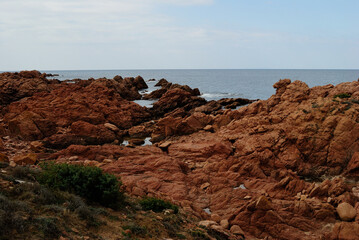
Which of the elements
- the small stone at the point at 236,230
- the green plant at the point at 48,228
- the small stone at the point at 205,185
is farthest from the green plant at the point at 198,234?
the small stone at the point at 205,185

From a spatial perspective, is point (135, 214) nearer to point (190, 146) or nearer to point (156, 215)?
point (156, 215)

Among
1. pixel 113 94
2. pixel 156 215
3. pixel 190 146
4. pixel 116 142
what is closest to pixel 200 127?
pixel 190 146

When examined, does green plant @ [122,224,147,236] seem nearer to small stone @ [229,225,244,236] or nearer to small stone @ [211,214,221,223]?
small stone @ [229,225,244,236]

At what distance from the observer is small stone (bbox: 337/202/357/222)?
15.0m

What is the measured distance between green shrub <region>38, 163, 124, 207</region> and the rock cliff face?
4.10 m

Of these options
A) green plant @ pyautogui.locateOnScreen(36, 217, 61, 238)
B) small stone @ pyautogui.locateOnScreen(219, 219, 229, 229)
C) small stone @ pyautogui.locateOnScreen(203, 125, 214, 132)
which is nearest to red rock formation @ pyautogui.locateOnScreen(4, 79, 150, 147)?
small stone @ pyautogui.locateOnScreen(203, 125, 214, 132)

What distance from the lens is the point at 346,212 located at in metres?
15.1

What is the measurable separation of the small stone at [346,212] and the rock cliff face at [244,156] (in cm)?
5

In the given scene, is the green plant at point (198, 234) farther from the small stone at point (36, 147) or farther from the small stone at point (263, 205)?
the small stone at point (36, 147)

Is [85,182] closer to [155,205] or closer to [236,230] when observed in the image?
[155,205]

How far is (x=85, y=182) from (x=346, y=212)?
12.7m

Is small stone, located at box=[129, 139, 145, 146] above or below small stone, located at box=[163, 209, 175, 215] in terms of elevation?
below

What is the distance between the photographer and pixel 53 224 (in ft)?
26.2

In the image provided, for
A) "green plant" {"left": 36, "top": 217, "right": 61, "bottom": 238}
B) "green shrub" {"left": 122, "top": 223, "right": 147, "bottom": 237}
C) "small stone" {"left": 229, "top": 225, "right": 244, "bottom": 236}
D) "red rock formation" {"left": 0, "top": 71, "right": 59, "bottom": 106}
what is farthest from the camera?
"red rock formation" {"left": 0, "top": 71, "right": 59, "bottom": 106}
